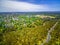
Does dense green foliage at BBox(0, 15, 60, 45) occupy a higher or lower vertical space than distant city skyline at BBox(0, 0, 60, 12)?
lower

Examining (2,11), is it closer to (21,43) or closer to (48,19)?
(21,43)

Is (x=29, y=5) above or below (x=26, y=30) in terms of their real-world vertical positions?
above

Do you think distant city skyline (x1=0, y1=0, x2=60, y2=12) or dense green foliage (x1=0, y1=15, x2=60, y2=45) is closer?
dense green foliage (x1=0, y1=15, x2=60, y2=45)

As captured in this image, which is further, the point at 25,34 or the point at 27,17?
the point at 27,17

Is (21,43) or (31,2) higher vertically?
(31,2)

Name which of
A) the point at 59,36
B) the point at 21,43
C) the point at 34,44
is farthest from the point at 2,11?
the point at 59,36

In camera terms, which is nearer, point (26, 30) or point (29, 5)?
point (26, 30)

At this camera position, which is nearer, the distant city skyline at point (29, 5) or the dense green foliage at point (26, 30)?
the dense green foliage at point (26, 30)

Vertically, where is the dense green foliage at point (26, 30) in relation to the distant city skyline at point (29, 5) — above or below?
below
